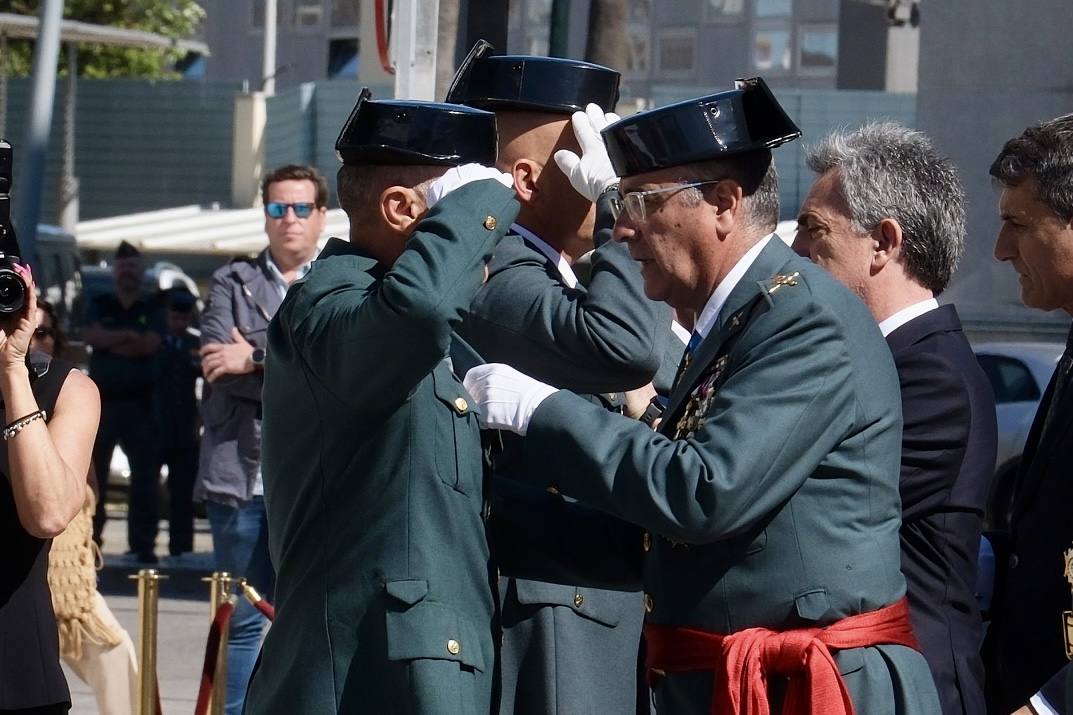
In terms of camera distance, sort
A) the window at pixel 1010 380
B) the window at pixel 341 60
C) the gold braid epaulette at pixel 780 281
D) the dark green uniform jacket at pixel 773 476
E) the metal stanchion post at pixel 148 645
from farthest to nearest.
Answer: the window at pixel 341 60 < the window at pixel 1010 380 < the metal stanchion post at pixel 148 645 < the gold braid epaulette at pixel 780 281 < the dark green uniform jacket at pixel 773 476

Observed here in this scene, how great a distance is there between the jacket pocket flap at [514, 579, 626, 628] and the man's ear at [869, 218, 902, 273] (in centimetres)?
84

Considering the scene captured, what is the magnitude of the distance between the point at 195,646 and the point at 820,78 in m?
31.0

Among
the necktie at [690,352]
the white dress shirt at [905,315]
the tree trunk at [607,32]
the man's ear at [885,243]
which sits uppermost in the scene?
the tree trunk at [607,32]

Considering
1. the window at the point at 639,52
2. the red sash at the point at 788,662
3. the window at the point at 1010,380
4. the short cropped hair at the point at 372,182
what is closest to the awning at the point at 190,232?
the window at the point at 1010,380

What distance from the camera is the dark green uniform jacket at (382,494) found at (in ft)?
9.01

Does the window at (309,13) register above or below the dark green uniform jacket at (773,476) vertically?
above

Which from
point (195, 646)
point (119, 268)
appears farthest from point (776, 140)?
point (119, 268)

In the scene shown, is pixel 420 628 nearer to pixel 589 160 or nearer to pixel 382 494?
pixel 382 494

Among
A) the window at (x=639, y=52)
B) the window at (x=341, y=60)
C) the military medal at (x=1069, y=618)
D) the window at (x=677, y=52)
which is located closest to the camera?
the military medal at (x=1069, y=618)

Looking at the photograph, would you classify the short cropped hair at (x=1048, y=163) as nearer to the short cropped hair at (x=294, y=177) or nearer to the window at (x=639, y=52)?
the short cropped hair at (x=294, y=177)

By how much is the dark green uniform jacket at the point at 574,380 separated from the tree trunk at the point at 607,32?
786 centimetres

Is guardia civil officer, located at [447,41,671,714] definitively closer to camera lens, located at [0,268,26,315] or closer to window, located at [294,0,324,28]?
camera lens, located at [0,268,26,315]

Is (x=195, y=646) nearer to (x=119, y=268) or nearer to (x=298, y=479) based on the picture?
(x=119, y=268)

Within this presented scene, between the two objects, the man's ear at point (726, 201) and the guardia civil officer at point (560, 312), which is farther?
the guardia civil officer at point (560, 312)
